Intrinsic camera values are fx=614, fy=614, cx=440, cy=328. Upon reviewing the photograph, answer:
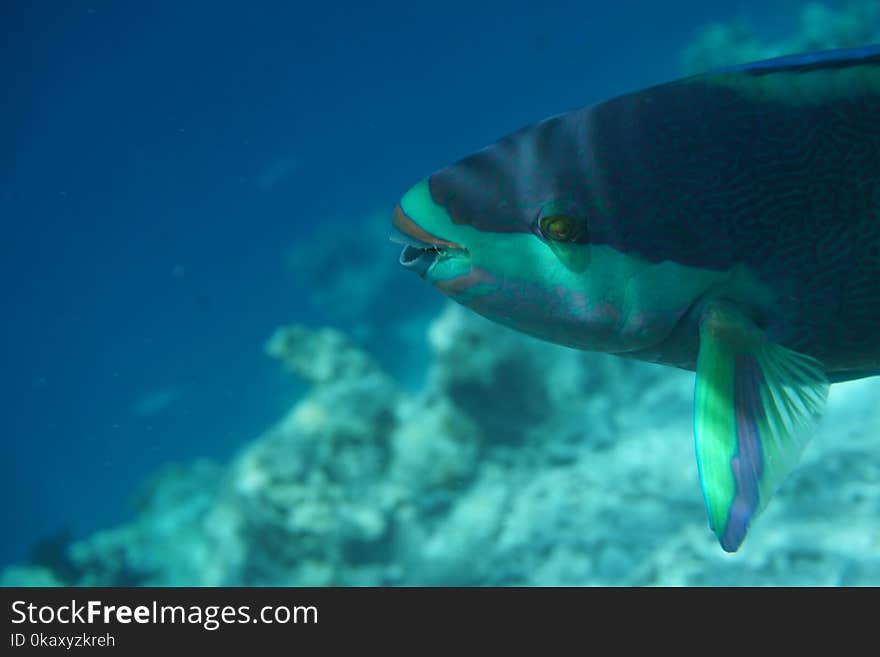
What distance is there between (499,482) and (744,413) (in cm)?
467

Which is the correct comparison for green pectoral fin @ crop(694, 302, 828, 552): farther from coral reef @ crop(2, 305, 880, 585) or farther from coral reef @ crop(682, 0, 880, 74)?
coral reef @ crop(682, 0, 880, 74)

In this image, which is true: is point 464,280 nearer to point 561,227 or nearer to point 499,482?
point 561,227

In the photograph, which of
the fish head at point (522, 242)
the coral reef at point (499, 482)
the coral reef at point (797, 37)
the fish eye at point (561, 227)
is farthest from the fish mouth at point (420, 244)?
the coral reef at point (797, 37)

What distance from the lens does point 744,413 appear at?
1.11 meters

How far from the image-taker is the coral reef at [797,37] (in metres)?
9.84

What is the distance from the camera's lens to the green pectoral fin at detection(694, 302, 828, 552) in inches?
40.7

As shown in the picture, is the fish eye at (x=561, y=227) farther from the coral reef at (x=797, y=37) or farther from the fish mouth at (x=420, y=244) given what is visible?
the coral reef at (x=797, y=37)

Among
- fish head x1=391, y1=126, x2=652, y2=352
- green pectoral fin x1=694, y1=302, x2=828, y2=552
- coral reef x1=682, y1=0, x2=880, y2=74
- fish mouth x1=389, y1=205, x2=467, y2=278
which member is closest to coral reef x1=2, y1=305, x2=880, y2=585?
green pectoral fin x1=694, y1=302, x2=828, y2=552

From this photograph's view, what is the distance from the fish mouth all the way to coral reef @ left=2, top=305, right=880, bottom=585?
11.0 feet

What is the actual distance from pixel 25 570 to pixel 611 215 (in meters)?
9.76

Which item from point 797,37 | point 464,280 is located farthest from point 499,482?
point 797,37
